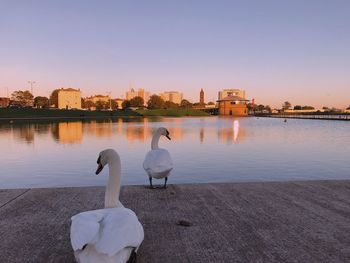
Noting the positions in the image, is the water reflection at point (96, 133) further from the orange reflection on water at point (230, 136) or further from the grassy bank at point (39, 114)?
the grassy bank at point (39, 114)

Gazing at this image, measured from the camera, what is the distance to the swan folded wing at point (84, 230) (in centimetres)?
358

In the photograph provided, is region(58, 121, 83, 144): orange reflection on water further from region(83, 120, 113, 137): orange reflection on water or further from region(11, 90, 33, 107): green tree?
region(11, 90, 33, 107): green tree

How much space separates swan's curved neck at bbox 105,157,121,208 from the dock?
2.86 feet

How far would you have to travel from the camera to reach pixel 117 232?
3912mm

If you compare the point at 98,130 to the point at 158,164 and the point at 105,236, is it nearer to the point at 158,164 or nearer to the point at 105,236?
the point at 158,164

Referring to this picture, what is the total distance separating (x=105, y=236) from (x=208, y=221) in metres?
2.91

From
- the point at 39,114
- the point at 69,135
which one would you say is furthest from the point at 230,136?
the point at 39,114

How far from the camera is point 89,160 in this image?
79.2ft

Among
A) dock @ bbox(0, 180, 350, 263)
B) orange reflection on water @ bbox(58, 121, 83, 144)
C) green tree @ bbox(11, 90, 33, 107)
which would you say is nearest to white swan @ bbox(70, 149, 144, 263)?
dock @ bbox(0, 180, 350, 263)

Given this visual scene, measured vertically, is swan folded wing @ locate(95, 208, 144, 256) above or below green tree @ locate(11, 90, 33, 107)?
below

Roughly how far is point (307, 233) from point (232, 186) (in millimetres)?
3463

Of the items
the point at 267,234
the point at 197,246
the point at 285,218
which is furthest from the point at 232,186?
the point at 197,246

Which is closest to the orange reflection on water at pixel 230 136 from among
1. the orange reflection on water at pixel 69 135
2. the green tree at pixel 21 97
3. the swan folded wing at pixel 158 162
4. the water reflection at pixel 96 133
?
the water reflection at pixel 96 133

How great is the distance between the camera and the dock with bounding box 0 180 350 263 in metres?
4.89
